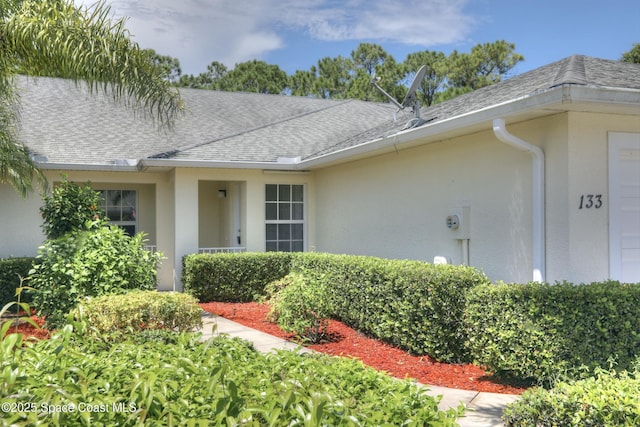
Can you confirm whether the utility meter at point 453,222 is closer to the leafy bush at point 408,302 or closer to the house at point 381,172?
the house at point 381,172

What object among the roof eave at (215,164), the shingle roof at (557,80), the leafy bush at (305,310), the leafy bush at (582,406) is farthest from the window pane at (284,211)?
the leafy bush at (582,406)

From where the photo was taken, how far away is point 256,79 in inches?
1545

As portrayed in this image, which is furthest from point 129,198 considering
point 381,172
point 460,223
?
point 460,223

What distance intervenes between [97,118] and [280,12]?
5.95 metres

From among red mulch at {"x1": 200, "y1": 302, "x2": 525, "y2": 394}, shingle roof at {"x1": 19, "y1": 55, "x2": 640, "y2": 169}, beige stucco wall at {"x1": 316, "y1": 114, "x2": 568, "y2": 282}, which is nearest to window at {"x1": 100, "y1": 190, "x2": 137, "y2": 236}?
shingle roof at {"x1": 19, "y1": 55, "x2": 640, "y2": 169}

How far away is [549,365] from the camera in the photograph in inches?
210

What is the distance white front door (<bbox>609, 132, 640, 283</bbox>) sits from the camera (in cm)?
657

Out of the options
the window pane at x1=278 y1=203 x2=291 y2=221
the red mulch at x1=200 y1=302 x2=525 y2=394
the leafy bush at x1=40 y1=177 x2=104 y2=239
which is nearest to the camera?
the red mulch at x1=200 y1=302 x2=525 y2=394

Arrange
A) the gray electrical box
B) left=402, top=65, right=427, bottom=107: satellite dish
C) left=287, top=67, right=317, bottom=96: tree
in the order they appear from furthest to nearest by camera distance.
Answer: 1. left=287, top=67, right=317, bottom=96: tree
2. left=402, top=65, right=427, bottom=107: satellite dish
3. the gray electrical box

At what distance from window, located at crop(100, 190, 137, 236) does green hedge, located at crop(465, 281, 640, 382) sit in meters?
11.5

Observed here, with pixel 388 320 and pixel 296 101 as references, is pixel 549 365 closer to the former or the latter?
pixel 388 320

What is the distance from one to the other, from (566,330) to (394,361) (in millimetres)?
2273

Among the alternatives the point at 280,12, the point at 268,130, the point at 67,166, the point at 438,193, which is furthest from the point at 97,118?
the point at 438,193

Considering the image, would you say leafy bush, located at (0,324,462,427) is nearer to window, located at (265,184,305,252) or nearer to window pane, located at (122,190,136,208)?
window, located at (265,184,305,252)
